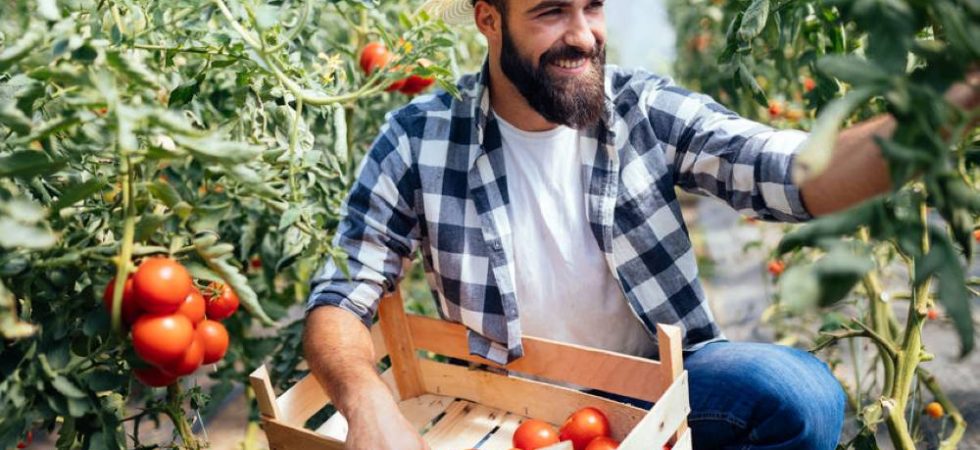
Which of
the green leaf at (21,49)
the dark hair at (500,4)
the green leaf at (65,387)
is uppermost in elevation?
the green leaf at (21,49)

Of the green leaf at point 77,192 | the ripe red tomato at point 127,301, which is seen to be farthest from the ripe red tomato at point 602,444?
the green leaf at point 77,192

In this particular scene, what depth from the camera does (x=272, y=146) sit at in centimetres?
153

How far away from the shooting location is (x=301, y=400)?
4.93ft

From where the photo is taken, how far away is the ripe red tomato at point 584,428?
1350 mm

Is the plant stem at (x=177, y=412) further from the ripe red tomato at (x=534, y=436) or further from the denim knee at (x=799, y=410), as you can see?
the denim knee at (x=799, y=410)

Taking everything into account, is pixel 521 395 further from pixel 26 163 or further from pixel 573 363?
pixel 26 163

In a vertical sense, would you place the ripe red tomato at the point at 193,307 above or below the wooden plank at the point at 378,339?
above

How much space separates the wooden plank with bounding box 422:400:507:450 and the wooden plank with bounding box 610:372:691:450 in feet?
1.24

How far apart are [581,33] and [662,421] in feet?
2.47

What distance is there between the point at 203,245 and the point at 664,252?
2.89 feet

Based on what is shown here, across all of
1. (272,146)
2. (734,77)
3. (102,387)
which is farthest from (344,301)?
(734,77)

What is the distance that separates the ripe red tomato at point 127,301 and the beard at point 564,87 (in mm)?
874

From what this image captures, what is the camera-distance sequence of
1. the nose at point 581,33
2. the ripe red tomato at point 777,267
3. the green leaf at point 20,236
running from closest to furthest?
the green leaf at point 20,236, the nose at point 581,33, the ripe red tomato at point 777,267

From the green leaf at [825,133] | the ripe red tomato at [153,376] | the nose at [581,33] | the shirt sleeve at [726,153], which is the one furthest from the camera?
the nose at [581,33]
